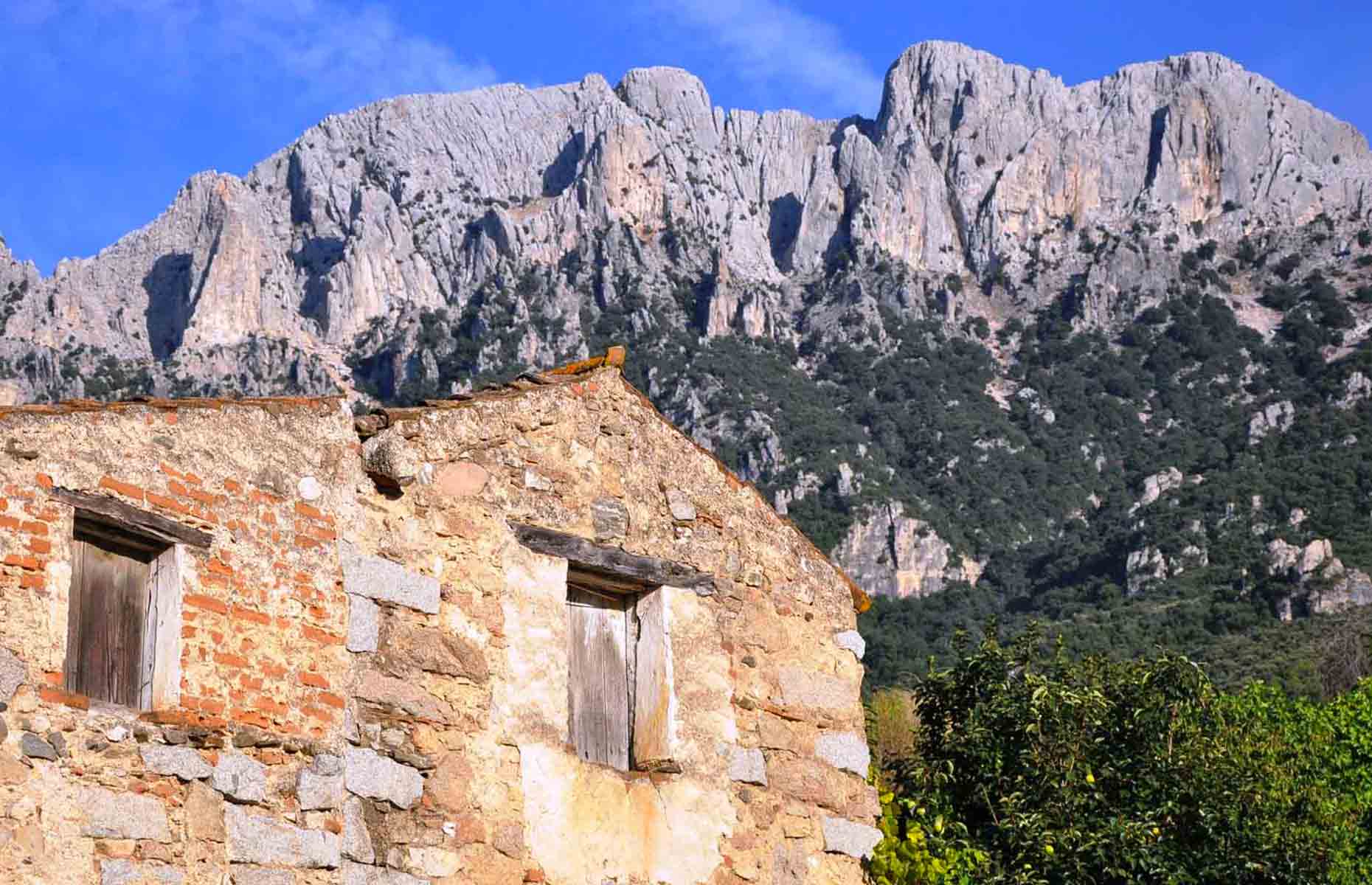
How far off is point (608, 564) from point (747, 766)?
61.6 inches

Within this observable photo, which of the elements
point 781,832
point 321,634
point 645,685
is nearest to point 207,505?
point 321,634

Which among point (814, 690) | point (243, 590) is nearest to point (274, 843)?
point (243, 590)

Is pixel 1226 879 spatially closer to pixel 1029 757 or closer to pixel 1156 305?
pixel 1029 757

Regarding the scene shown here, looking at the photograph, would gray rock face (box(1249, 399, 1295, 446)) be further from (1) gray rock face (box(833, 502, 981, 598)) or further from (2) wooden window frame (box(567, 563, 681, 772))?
(2) wooden window frame (box(567, 563, 681, 772))

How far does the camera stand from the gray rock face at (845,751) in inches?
475

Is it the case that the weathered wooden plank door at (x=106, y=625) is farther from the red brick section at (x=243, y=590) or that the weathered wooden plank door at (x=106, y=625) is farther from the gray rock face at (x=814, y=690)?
the gray rock face at (x=814, y=690)

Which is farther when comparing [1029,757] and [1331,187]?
[1331,187]

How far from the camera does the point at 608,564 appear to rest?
11.2 meters

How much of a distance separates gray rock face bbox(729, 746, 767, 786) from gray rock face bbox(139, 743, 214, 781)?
11.9 ft

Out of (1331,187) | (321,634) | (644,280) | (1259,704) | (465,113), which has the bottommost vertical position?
(321,634)

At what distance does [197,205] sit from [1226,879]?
12568 cm

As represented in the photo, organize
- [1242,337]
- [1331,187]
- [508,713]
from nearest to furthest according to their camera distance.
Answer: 1. [508,713]
2. [1242,337]
3. [1331,187]

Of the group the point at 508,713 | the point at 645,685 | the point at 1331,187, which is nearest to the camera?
the point at 508,713

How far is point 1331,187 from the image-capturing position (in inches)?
4963
